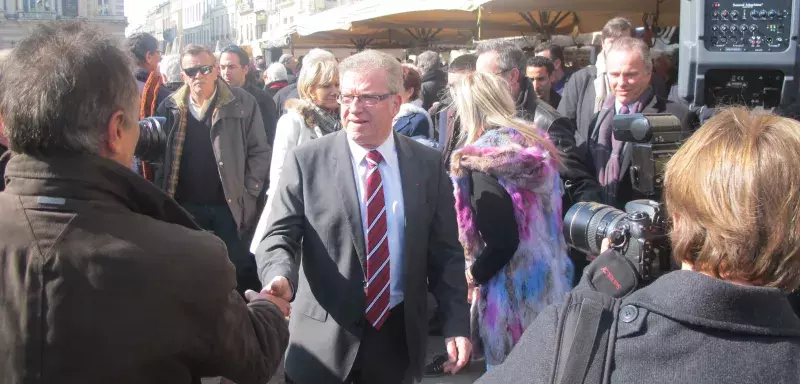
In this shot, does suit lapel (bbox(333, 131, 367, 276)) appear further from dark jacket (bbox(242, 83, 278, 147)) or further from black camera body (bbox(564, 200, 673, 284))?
dark jacket (bbox(242, 83, 278, 147))

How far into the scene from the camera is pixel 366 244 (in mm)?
2713

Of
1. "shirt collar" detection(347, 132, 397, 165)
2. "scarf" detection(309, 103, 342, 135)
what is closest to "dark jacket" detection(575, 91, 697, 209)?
"shirt collar" detection(347, 132, 397, 165)

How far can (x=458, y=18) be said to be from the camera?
1116cm

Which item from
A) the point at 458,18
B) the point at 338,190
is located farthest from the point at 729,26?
the point at 458,18

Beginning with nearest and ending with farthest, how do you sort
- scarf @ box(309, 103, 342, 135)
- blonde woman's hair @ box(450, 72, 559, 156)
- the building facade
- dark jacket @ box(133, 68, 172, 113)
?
blonde woman's hair @ box(450, 72, 559, 156)
scarf @ box(309, 103, 342, 135)
dark jacket @ box(133, 68, 172, 113)
the building facade

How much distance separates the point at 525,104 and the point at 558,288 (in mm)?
1258

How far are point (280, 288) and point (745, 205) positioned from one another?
1438 mm

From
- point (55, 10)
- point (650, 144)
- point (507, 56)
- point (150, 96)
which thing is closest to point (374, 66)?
point (650, 144)

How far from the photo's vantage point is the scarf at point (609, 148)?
3.78 meters

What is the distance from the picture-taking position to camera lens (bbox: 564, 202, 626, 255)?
1979mm

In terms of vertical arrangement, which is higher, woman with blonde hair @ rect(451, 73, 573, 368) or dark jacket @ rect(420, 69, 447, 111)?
dark jacket @ rect(420, 69, 447, 111)

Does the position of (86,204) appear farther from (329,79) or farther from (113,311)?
(329,79)

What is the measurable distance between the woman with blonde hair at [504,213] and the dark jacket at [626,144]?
1.67 feet

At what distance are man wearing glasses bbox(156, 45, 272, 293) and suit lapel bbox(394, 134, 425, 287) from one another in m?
2.07
